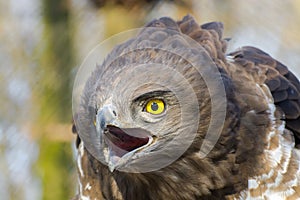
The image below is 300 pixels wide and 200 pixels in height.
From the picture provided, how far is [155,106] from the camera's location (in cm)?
345

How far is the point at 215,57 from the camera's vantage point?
404 cm

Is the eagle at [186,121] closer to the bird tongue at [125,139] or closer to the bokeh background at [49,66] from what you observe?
the bird tongue at [125,139]

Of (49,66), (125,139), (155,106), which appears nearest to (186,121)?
(155,106)

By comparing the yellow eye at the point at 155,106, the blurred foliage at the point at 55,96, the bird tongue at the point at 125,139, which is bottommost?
the bird tongue at the point at 125,139

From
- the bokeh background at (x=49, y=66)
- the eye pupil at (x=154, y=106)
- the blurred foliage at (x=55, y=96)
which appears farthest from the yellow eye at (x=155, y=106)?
the blurred foliage at (x=55, y=96)

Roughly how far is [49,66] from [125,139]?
2.61 meters

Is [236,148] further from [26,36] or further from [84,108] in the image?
[26,36]

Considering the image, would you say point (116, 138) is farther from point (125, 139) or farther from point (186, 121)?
point (186, 121)

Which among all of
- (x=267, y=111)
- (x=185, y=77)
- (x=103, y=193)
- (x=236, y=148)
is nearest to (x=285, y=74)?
(x=267, y=111)

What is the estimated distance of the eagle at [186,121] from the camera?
11.3 feet

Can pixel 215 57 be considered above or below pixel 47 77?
below

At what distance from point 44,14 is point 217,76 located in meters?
2.53

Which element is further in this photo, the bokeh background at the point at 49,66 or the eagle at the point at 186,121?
the bokeh background at the point at 49,66

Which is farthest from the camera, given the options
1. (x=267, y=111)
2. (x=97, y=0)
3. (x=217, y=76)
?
(x=97, y=0)
